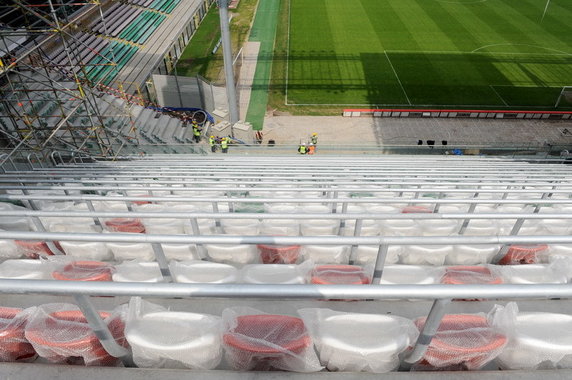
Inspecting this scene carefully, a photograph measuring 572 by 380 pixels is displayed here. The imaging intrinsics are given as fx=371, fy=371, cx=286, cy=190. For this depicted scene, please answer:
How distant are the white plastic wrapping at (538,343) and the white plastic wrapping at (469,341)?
0.10 meters

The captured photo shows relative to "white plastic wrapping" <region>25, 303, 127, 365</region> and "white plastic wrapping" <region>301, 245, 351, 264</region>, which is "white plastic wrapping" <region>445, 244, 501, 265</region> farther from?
"white plastic wrapping" <region>25, 303, 127, 365</region>

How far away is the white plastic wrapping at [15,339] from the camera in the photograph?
248 centimetres

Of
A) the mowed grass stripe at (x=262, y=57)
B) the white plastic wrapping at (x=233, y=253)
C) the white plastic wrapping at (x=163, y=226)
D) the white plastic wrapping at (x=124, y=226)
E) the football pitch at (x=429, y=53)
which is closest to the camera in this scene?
the white plastic wrapping at (x=233, y=253)

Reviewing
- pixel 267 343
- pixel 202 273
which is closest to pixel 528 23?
pixel 202 273

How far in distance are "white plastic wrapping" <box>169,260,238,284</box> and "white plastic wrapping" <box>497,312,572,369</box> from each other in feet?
6.78

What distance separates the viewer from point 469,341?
2.37m

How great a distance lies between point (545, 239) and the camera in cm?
255

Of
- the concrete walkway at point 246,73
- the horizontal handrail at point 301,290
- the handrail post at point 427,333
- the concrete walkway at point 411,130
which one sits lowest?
the concrete walkway at point 411,130

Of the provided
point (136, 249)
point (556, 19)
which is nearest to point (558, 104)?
point (556, 19)

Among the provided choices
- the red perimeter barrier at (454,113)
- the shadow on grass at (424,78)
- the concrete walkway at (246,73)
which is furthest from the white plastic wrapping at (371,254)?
the shadow on grass at (424,78)

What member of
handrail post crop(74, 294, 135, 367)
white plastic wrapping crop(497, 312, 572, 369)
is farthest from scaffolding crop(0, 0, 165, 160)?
white plastic wrapping crop(497, 312, 572, 369)

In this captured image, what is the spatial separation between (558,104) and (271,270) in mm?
22149

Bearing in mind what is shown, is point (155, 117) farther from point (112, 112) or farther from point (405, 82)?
point (405, 82)

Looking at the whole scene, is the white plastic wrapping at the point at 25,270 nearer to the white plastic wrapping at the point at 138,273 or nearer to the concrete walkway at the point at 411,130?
the white plastic wrapping at the point at 138,273
